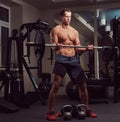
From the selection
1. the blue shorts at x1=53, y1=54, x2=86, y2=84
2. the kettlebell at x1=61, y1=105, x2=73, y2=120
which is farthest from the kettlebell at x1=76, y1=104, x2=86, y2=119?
the blue shorts at x1=53, y1=54, x2=86, y2=84

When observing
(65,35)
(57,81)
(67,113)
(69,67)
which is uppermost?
(65,35)

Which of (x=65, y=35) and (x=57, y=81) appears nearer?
(x=57, y=81)

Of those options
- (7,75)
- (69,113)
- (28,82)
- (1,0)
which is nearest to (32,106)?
(7,75)

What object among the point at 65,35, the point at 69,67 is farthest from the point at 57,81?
the point at 65,35

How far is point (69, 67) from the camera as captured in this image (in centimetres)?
369

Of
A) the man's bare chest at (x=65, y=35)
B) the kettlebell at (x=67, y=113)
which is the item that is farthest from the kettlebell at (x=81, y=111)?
the man's bare chest at (x=65, y=35)

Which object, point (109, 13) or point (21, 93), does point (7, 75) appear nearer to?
point (21, 93)

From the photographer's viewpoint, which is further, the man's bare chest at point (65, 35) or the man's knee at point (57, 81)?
the man's bare chest at point (65, 35)

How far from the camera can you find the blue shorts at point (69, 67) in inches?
142

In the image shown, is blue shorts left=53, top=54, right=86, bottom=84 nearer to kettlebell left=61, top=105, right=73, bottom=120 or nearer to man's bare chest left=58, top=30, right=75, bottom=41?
man's bare chest left=58, top=30, right=75, bottom=41

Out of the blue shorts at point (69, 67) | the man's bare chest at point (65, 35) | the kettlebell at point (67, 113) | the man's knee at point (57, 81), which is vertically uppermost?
the man's bare chest at point (65, 35)

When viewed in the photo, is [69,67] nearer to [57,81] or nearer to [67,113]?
[57,81]

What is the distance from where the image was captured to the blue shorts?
3605 millimetres

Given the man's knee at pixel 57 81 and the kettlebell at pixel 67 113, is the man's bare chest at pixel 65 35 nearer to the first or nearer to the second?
the man's knee at pixel 57 81
